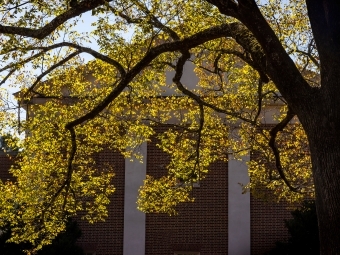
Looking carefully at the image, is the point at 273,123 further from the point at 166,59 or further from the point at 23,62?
the point at 23,62

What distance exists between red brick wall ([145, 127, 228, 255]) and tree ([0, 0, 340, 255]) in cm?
439

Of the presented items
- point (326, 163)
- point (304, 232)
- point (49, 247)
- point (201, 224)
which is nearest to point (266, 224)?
point (201, 224)

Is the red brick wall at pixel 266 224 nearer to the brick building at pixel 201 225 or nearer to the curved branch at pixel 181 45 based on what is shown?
the brick building at pixel 201 225

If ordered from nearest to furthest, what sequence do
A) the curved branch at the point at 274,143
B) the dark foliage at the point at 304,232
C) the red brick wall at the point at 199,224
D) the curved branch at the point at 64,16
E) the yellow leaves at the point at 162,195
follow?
the curved branch at the point at 64,16 → the curved branch at the point at 274,143 → the yellow leaves at the point at 162,195 → the dark foliage at the point at 304,232 → the red brick wall at the point at 199,224

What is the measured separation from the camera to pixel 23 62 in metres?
15.4

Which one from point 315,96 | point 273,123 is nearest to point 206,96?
point 273,123

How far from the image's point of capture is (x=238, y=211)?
86.9 ft

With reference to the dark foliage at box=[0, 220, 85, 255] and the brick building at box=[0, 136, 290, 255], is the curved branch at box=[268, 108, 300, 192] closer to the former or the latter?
the brick building at box=[0, 136, 290, 255]

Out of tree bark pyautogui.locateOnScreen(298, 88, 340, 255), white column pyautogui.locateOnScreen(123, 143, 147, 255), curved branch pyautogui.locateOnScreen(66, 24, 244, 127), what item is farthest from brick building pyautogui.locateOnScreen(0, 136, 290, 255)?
tree bark pyautogui.locateOnScreen(298, 88, 340, 255)

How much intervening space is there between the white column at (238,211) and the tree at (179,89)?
4403 mm

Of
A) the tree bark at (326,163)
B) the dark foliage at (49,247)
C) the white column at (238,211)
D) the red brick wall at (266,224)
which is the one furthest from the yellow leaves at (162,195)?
the tree bark at (326,163)

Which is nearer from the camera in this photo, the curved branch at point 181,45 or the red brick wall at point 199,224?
the curved branch at point 181,45

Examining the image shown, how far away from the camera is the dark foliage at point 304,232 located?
2356cm

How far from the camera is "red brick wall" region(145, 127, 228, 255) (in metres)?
26.5
